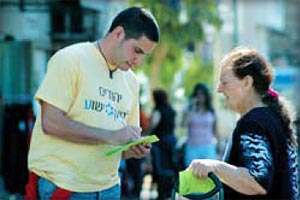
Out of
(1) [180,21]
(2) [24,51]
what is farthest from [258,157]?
(1) [180,21]

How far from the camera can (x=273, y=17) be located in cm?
3953

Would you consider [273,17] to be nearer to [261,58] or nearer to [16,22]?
[16,22]

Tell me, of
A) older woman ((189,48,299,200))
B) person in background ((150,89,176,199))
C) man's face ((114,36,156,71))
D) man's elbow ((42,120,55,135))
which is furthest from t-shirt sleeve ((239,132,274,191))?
person in background ((150,89,176,199))

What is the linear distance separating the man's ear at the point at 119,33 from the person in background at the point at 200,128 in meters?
6.45

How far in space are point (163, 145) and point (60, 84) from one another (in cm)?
641

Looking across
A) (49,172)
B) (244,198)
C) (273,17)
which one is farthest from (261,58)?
(273,17)

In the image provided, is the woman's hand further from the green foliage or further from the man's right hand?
the green foliage

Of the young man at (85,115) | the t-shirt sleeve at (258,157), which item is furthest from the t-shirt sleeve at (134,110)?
the t-shirt sleeve at (258,157)

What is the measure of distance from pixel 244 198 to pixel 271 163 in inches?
8.2

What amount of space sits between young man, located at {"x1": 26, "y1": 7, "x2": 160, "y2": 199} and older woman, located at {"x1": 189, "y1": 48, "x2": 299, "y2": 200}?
0.40 m

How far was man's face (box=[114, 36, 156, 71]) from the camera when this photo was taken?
367 centimetres

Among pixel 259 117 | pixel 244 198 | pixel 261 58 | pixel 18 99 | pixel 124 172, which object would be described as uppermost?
pixel 261 58

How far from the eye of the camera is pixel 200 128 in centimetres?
1027

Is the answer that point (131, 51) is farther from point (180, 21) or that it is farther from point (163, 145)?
point (180, 21)
